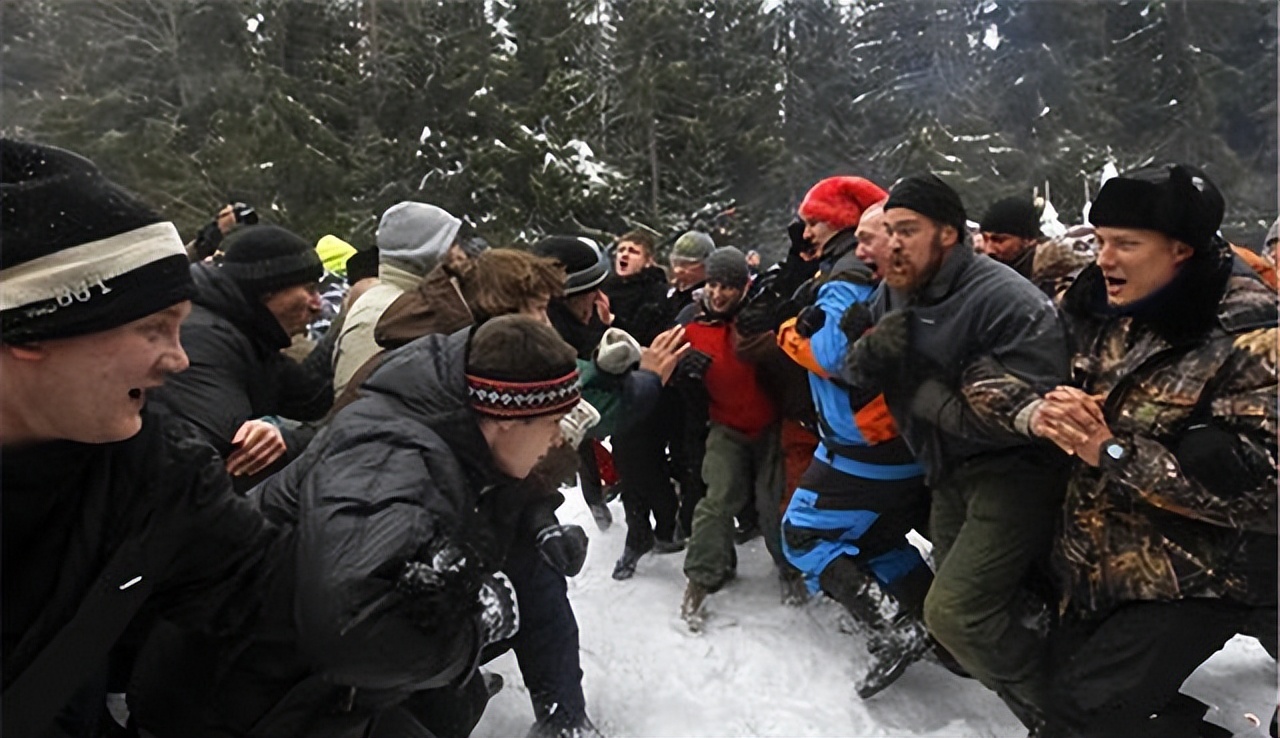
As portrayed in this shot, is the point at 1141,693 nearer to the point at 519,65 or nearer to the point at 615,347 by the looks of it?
the point at 615,347

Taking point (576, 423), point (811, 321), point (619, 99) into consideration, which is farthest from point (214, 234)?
point (619, 99)

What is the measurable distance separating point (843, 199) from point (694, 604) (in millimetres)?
1966

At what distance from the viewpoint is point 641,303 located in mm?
5559

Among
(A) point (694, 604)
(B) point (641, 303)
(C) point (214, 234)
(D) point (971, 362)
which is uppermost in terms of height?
→ (D) point (971, 362)

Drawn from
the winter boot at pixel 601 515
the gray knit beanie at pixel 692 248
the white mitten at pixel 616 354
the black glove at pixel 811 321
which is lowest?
the winter boot at pixel 601 515

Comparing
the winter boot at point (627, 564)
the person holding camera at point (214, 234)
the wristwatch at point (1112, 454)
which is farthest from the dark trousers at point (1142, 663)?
the person holding camera at point (214, 234)

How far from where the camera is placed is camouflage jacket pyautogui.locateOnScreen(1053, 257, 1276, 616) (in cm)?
205

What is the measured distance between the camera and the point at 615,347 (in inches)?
152

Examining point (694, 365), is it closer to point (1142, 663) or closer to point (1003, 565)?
point (1003, 565)

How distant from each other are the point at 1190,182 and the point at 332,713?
243cm

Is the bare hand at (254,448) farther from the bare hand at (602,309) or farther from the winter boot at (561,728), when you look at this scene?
the bare hand at (602,309)

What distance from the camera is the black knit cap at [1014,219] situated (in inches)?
161

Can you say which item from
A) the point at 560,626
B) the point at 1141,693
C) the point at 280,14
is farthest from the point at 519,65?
the point at 1141,693

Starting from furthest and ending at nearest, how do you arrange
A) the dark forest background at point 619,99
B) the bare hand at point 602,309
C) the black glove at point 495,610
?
the dark forest background at point 619,99, the bare hand at point 602,309, the black glove at point 495,610
